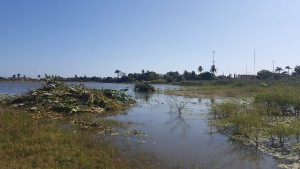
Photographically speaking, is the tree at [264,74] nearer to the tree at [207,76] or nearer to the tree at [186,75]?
the tree at [207,76]

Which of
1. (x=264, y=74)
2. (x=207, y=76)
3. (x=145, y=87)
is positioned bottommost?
(x=145, y=87)

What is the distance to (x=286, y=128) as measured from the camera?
11727 millimetres

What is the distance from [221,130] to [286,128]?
415 centimetres

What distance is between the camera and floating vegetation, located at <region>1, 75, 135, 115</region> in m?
19.7

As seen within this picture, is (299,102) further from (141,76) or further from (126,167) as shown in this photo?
(141,76)

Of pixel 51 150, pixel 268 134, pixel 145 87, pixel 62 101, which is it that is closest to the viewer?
pixel 51 150

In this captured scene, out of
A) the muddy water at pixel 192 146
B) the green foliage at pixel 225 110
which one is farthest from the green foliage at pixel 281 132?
the green foliage at pixel 225 110

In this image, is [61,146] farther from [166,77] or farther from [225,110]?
[166,77]

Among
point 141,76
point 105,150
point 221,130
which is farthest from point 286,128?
point 141,76

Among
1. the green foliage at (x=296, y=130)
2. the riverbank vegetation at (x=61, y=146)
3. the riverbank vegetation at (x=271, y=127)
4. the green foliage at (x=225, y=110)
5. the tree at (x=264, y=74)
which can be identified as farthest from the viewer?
the tree at (x=264, y=74)

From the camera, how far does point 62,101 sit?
21.3 metres

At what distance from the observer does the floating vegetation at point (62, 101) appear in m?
19.7

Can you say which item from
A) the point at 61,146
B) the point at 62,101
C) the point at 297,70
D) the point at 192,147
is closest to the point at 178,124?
the point at 192,147

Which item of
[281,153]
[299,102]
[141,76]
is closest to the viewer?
[281,153]
